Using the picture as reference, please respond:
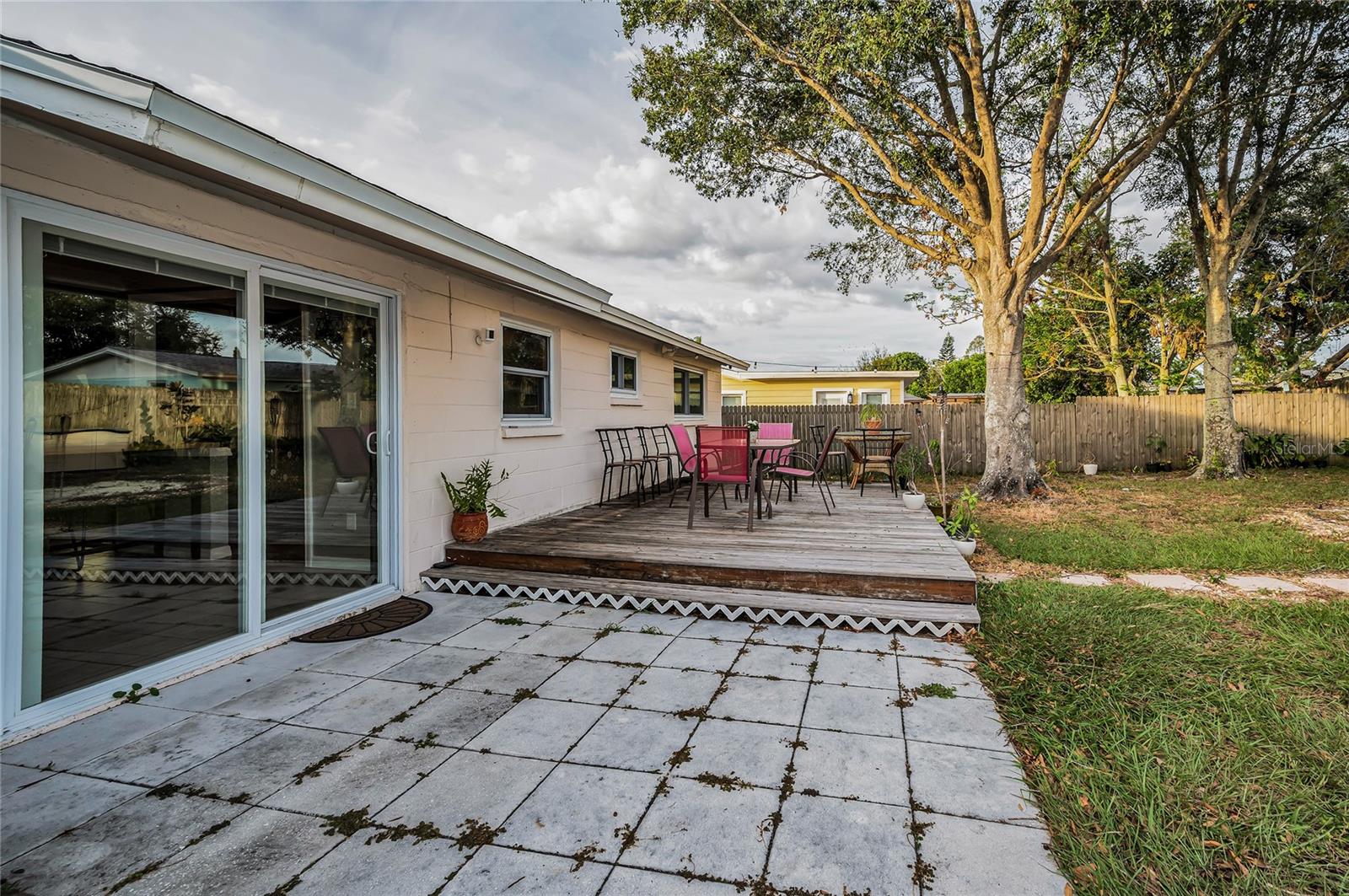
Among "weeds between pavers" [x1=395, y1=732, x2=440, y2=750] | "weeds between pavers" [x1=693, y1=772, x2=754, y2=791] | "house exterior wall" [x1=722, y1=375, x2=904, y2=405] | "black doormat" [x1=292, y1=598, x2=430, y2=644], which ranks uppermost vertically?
"house exterior wall" [x1=722, y1=375, x2=904, y2=405]

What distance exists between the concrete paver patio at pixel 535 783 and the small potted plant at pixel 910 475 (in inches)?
150

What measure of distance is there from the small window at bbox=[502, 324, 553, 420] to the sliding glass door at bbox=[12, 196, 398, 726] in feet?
5.58

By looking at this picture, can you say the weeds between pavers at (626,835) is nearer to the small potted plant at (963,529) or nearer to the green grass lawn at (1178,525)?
the small potted plant at (963,529)

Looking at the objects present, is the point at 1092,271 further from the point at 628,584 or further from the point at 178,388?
the point at 178,388

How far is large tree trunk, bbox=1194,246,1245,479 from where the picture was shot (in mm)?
10133

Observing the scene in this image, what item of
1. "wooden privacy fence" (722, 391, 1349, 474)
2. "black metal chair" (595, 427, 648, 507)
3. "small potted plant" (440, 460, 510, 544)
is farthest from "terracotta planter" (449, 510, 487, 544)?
"wooden privacy fence" (722, 391, 1349, 474)

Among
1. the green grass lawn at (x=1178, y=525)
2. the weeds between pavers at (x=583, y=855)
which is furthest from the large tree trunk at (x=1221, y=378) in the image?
the weeds between pavers at (x=583, y=855)

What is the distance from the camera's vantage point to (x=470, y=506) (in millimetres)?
4750

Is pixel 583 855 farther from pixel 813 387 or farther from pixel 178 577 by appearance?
pixel 813 387

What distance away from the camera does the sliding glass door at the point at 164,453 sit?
2344 millimetres

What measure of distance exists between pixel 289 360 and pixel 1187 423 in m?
14.5

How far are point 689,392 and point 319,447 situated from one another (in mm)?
7951

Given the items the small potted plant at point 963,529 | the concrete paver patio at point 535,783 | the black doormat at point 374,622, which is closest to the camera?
the concrete paver patio at point 535,783

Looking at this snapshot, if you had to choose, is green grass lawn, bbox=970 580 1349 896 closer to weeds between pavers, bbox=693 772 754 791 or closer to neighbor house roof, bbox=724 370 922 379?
weeds between pavers, bbox=693 772 754 791
